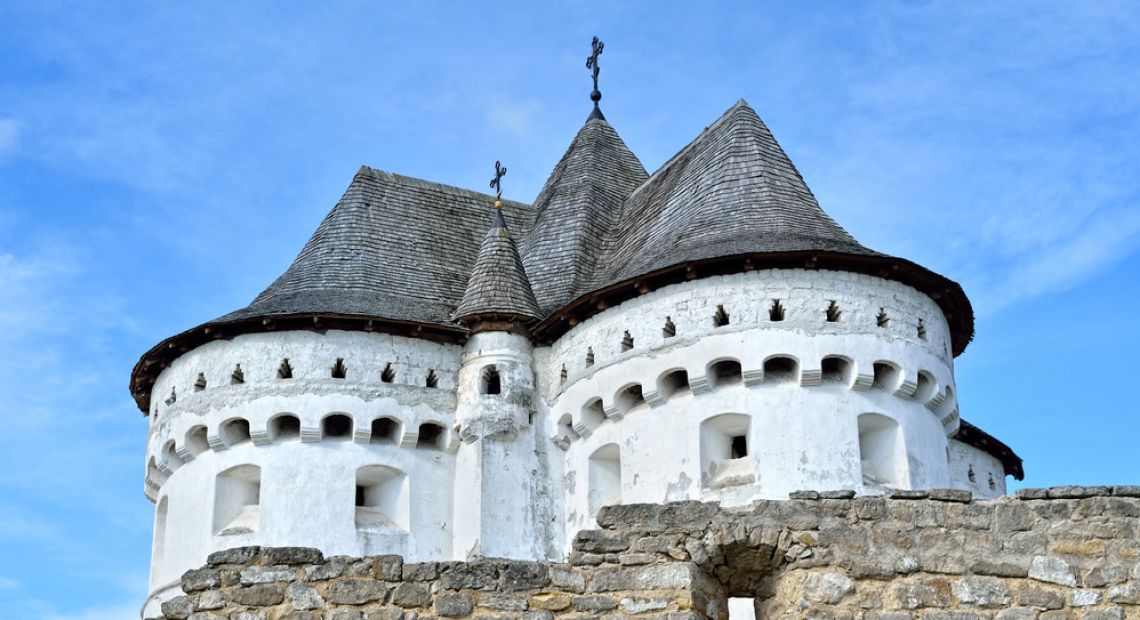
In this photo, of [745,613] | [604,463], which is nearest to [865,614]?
[745,613]

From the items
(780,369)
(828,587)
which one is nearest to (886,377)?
(780,369)

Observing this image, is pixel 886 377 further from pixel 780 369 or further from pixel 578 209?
pixel 578 209

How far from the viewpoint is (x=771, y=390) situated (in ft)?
75.6

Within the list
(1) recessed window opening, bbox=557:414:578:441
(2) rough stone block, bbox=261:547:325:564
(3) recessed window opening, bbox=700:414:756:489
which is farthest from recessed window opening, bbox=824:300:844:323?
(2) rough stone block, bbox=261:547:325:564

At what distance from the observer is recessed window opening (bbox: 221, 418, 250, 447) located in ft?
84.9

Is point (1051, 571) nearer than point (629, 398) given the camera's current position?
Yes

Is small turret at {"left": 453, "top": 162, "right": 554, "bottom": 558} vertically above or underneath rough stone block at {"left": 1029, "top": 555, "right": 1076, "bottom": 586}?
above

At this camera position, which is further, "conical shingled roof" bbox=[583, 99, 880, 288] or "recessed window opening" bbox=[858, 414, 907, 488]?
"conical shingled roof" bbox=[583, 99, 880, 288]

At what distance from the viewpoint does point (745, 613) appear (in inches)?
765

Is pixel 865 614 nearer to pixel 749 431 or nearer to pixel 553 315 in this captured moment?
pixel 749 431

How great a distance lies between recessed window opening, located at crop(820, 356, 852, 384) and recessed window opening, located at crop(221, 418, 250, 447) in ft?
32.1

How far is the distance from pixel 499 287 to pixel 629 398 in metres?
4.00

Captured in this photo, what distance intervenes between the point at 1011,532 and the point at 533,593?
11.8ft

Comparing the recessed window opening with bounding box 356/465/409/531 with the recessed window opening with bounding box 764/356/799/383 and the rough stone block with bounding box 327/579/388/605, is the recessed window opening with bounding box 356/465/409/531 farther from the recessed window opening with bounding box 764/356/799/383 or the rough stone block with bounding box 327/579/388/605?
the rough stone block with bounding box 327/579/388/605
